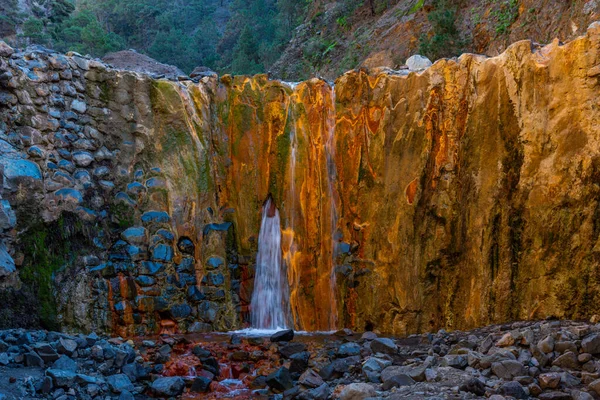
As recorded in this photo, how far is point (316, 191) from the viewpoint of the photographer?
967 centimetres

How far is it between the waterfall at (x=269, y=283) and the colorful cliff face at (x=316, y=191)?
0.14m

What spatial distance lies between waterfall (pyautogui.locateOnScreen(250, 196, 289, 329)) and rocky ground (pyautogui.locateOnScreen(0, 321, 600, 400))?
3.30ft

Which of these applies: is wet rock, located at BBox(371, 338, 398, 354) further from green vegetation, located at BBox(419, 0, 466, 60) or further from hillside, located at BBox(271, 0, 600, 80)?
green vegetation, located at BBox(419, 0, 466, 60)

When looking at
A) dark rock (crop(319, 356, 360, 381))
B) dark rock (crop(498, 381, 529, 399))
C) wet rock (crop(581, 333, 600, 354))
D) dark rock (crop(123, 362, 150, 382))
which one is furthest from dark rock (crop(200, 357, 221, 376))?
wet rock (crop(581, 333, 600, 354))

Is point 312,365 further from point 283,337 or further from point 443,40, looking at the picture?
point 443,40

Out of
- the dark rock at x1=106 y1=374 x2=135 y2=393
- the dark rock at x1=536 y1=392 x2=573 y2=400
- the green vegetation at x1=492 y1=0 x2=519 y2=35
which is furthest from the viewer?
the green vegetation at x1=492 y1=0 x2=519 y2=35

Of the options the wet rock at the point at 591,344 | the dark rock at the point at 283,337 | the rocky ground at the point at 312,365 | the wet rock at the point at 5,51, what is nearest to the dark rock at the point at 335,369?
the rocky ground at the point at 312,365

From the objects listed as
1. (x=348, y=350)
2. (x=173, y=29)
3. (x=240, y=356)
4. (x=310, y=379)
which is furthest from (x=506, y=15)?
(x=173, y=29)

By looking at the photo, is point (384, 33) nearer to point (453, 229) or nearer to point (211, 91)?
point (211, 91)

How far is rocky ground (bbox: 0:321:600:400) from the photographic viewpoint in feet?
18.0

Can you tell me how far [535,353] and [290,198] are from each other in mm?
4860

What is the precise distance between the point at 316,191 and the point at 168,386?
4198 mm

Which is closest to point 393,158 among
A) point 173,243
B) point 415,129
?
point 415,129

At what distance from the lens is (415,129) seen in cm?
888
